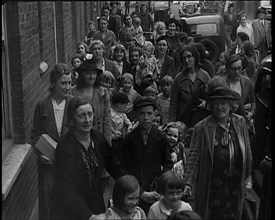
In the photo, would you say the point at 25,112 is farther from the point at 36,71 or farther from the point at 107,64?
the point at 107,64

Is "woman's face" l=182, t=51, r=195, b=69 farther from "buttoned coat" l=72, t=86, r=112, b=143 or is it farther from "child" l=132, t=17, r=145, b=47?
"child" l=132, t=17, r=145, b=47

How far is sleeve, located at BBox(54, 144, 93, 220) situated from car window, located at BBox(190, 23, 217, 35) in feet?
43.0

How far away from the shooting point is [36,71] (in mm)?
6809

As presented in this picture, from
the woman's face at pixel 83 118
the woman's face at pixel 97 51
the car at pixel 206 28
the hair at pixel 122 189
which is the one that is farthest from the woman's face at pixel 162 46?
the car at pixel 206 28

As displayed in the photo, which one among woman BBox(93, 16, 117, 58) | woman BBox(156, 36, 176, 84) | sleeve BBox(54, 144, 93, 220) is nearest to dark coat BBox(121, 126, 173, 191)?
sleeve BBox(54, 144, 93, 220)

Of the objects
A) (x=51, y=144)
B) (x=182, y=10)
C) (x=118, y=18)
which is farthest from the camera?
(x=182, y=10)

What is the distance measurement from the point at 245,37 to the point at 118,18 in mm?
3890

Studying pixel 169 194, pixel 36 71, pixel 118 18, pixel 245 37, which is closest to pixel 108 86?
pixel 36 71

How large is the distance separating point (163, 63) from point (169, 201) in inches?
201

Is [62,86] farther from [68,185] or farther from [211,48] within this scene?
[211,48]

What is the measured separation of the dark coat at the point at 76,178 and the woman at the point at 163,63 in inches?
171

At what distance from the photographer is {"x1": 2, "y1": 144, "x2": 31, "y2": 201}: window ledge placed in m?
4.88

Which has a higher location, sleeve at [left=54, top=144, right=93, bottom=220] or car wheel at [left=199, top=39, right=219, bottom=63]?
sleeve at [left=54, top=144, right=93, bottom=220]

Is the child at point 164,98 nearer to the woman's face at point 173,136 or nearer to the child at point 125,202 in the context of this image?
the woman's face at point 173,136
